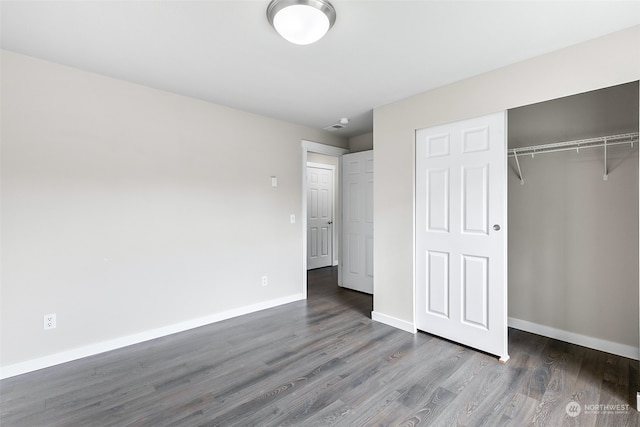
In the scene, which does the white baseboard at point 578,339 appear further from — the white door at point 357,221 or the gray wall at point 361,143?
the gray wall at point 361,143

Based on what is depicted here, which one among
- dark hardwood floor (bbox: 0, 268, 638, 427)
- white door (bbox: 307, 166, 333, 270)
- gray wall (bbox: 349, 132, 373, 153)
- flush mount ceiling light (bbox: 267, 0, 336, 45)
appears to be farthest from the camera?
white door (bbox: 307, 166, 333, 270)

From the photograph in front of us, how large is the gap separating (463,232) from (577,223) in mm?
1032

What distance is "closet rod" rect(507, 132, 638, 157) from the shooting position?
7.79 ft

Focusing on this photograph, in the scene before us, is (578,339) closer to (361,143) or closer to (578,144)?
(578,144)

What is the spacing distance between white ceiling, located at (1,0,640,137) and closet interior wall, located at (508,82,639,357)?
91 centimetres

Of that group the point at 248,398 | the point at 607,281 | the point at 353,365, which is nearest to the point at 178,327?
the point at 248,398

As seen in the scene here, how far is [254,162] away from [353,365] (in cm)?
245

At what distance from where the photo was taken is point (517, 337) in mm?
2869

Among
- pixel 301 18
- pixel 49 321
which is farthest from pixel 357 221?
pixel 49 321

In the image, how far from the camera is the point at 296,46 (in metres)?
2.12

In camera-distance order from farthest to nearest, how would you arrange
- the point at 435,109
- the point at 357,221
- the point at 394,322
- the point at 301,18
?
the point at 357,221
the point at 394,322
the point at 435,109
the point at 301,18

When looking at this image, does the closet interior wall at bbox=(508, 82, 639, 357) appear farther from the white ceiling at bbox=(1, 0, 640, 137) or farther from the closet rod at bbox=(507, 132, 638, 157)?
the white ceiling at bbox=(1, 0, 640, 137)

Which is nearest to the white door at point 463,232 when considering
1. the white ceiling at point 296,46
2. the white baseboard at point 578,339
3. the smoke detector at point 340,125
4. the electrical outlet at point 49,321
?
the white ceiling at point 296,46

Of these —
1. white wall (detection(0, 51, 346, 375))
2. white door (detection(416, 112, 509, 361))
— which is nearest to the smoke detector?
white wall (detection(0, 51, 346, 375))
